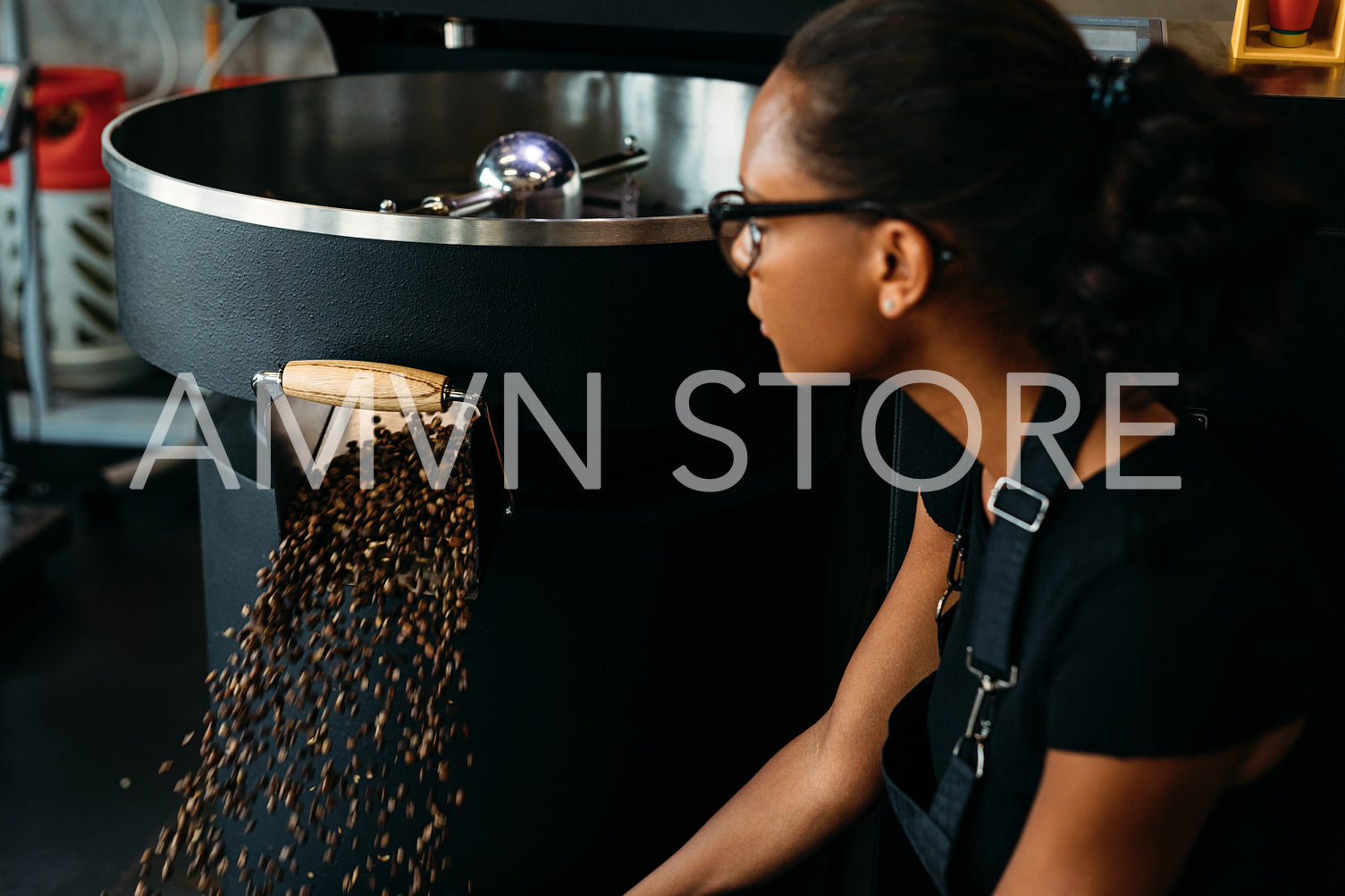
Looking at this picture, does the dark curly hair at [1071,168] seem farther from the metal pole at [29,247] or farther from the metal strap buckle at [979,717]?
the metal pole at [29,247]

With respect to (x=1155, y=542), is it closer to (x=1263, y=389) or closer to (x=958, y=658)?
(x=958, y=658)

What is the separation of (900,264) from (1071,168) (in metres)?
0.12

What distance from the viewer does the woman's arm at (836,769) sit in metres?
1.16

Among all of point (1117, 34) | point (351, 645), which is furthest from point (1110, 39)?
point (351, 645)

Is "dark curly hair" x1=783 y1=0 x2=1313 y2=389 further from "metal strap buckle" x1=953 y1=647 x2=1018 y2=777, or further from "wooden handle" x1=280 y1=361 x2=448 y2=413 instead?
"wooden handle" x1=280 y1=361 x2=448 y2=413

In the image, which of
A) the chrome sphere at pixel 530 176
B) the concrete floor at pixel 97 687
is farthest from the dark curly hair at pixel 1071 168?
the concrete floor at pixel 97 687

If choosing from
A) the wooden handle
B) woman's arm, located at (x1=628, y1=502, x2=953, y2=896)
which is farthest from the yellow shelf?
the wooden handle

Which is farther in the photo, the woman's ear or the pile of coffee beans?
the pile of coffee beans

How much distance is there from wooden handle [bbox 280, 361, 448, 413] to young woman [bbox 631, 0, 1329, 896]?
0.44m

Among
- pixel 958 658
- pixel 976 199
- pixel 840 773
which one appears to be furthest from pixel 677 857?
pixel 976 199

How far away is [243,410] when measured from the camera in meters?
1.62

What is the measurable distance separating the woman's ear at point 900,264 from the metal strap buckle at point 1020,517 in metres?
0.14

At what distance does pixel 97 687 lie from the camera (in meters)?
2.20

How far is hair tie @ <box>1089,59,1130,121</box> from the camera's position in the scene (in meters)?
0.76
